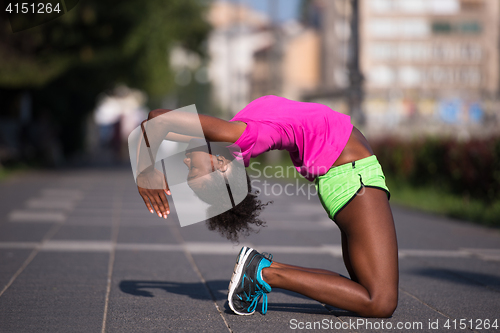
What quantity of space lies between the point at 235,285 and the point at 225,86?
108514 millimetres

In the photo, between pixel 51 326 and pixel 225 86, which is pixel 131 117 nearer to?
pixel 51 326

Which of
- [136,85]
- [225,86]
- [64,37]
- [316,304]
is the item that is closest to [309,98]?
[136,85]

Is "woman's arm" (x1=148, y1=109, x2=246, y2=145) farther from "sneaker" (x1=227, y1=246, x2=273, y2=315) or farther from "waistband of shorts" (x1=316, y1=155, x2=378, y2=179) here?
"sneaker" (x1=227, y1=246, x2=273, y2=315)

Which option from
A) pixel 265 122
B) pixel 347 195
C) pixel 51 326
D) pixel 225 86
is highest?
pixel 265 122

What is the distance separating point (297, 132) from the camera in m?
3.67

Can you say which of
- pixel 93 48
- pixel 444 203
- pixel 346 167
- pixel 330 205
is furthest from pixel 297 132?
pixel 93 48

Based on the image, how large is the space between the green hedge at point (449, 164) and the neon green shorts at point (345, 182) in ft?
24.8

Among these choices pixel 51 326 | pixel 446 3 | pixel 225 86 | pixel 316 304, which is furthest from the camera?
pixel 225 86

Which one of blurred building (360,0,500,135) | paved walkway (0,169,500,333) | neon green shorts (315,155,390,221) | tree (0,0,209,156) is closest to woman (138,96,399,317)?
neon green shorts (315,155,390,221)

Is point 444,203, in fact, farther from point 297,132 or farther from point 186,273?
point 297,132

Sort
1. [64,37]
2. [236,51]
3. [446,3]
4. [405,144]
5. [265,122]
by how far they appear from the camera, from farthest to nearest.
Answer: [236,51] → [446,3] → [64,37] → [405,144] → [265,122]

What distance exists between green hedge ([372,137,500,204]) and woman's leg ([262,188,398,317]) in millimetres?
7638

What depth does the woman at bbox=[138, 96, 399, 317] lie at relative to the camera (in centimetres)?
372

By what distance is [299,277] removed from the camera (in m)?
3.92
